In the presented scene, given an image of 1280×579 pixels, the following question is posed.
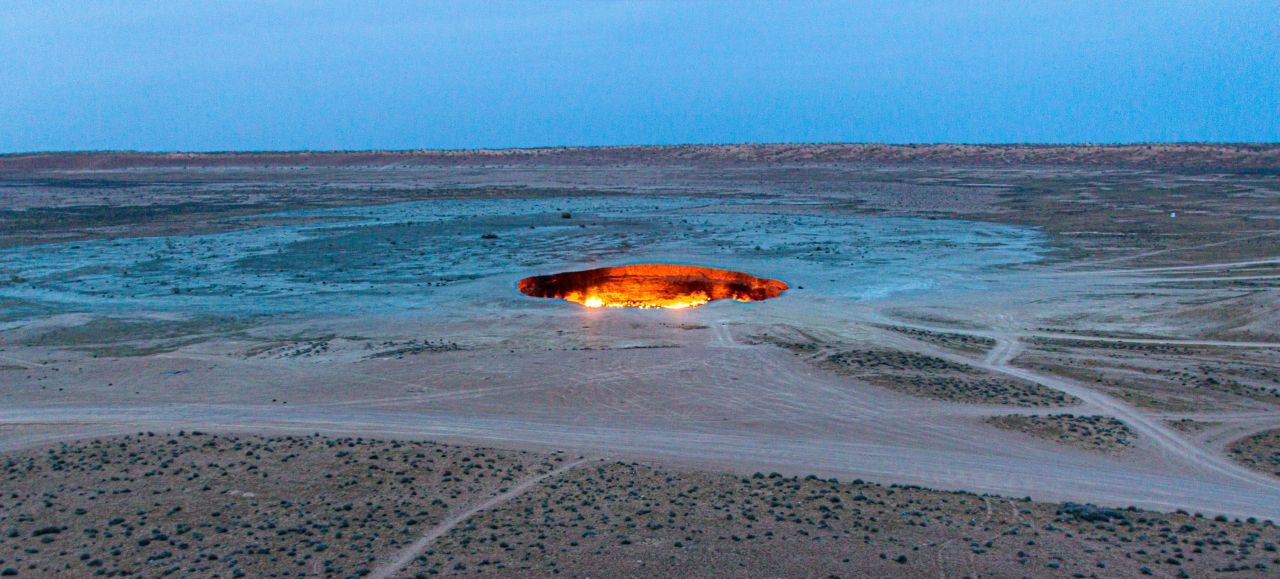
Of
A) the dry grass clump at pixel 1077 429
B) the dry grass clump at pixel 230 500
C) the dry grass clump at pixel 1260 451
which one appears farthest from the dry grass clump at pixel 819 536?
the dry grass clump at pixel 1077 429

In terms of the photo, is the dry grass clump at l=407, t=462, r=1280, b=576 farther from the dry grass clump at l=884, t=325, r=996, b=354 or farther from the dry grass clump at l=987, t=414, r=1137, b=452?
the dry grass clump at l=884, t=325, r=996, b=354

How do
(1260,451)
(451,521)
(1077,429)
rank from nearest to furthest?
(451,521)
(1260,451)
(1077,429)

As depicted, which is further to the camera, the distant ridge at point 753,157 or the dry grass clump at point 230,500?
the distant ridge at point 753,157

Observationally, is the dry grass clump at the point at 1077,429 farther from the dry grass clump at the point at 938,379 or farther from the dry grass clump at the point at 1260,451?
the dry grass clump at the point at 1260,451

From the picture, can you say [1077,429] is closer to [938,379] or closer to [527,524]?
[938,379]

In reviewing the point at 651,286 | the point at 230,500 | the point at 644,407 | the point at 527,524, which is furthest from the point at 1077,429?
the point at 651,286

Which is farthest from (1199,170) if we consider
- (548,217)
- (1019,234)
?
(548,217)
